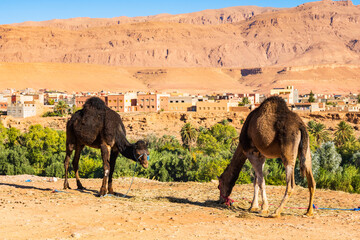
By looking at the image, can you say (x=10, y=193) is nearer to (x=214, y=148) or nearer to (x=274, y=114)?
(x=274, y=114)

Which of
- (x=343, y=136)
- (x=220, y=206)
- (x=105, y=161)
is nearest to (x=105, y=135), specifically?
(x=105, y=161)

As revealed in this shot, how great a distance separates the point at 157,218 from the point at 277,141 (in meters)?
2.92

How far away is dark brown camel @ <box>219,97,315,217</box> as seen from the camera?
957 centimetres

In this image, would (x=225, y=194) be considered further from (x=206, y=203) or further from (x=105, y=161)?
(x=105, y=161)

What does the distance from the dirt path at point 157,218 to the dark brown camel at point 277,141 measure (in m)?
0.72

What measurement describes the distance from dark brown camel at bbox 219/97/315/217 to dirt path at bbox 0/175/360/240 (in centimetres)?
72

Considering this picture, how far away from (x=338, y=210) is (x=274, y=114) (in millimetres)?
2859

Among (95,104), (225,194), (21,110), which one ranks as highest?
(95,104)

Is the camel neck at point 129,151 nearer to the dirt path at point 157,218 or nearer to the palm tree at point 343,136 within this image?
the dirt path at point 157,218

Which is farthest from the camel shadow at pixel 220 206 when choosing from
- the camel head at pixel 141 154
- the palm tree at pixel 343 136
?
the palm tree at pixel 343 136

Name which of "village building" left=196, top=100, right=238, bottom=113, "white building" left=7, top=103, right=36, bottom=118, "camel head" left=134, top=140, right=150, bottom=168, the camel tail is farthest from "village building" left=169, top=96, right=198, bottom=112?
the camel tail

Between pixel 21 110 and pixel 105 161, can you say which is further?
pixel 21 110

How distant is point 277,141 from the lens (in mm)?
9711

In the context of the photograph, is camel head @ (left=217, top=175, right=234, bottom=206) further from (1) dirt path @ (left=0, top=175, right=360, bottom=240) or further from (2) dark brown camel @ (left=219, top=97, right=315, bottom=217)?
(2) dark brown camel @ (left=219, top=97, right=315, bottom=217)
